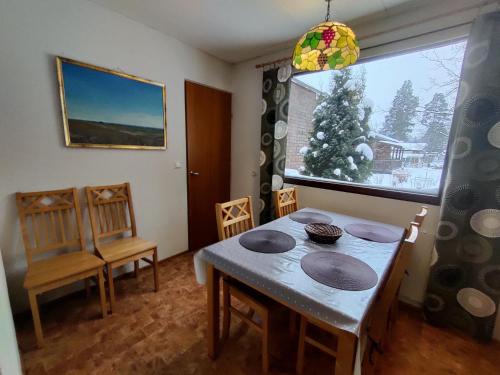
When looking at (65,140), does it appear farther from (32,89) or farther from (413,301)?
(413,301)

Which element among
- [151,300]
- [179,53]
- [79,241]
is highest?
[179,53]

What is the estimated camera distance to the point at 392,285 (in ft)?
3.22

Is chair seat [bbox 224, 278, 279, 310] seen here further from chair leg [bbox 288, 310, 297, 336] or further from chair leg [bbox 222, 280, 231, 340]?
chair leg [bbox 288, 310, 297, 336]

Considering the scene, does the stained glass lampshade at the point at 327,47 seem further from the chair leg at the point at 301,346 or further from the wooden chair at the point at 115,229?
the wooden chair at the point at 115,229

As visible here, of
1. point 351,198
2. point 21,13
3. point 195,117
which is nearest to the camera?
point 21,13

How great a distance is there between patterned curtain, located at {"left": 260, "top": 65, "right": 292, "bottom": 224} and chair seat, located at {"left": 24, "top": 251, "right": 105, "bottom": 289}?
179 cm

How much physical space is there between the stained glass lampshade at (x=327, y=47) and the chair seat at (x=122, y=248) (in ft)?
6.19

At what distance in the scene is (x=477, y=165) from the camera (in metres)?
1.54

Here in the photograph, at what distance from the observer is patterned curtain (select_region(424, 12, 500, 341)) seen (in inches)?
57.9

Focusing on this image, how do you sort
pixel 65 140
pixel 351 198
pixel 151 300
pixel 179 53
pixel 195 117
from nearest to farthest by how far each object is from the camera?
pixel 65 140
pixel 151 300
pixel 351 198
pixel 179 53
pixel 195 117

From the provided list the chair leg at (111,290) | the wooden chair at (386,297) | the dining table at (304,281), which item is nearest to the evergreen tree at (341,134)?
the dining table at (304,281)

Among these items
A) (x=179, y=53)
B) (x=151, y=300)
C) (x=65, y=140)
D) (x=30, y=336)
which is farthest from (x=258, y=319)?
(x=179, y=53)

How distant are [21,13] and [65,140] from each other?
2.81 ft

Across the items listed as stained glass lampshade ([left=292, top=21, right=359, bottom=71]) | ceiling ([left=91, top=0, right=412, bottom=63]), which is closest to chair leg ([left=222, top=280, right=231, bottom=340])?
stained glass lampshade ([left=292, top=21, right=359, bottom=71])
